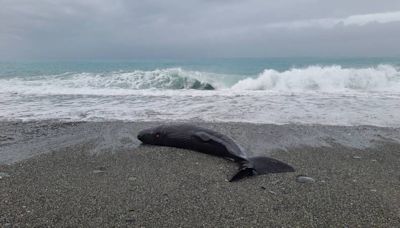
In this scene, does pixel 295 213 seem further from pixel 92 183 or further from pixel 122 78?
pixel 122 78

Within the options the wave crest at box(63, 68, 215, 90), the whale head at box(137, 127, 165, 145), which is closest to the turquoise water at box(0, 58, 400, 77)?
the wave crest at box(63, 68, 215, 90)

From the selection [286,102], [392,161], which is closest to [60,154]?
[392,161]

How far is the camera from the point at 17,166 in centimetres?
625

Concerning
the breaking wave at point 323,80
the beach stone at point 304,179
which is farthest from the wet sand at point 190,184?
the breaking wave at point 323,80

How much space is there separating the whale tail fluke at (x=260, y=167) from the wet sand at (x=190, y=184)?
0.55 feet

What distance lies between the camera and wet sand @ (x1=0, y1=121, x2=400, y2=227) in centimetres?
427

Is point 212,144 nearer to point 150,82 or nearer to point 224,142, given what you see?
point 224,142

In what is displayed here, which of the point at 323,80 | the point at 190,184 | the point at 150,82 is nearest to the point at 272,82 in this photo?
the point at 323,80

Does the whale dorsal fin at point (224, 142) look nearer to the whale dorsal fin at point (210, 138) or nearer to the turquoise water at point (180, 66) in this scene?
the whale dorsal fin at point (210, 138)

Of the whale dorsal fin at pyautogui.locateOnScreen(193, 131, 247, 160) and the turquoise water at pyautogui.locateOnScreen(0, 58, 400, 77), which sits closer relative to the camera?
the whale dorsal fin at pyautogui.locateOnScreen(193, 131, 247, 160)

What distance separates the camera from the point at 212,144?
22.9ft

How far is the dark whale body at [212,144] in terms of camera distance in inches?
232

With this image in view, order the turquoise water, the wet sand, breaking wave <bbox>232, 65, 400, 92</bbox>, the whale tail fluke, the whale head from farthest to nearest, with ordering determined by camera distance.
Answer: the turquoise water
breaking wave <bbox>232, 65, 400, 92</bbox>
the whale head
the whale tail fluke
the wet sand

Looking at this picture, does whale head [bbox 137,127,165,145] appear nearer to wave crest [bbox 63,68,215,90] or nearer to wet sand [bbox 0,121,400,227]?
wet sand [bbox 0,121,400,227]
